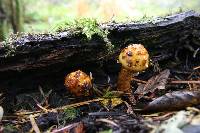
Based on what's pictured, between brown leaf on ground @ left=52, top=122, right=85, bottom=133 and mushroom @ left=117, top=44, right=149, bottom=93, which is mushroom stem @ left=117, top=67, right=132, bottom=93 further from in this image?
brown leaf on ground @ left=52, top=122, right=85, bottom=133

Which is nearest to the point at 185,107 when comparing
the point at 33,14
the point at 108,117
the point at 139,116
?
the point at 139,116

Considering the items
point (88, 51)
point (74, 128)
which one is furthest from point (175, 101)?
point (88, 51)

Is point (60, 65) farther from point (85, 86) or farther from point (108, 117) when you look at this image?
point (108, 117)

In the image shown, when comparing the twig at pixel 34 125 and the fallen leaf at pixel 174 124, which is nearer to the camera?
the fallen leaf at pixel 174 124

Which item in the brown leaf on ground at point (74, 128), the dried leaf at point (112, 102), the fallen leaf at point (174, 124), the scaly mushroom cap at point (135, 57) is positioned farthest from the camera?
the dried leaf at point (112, 102)

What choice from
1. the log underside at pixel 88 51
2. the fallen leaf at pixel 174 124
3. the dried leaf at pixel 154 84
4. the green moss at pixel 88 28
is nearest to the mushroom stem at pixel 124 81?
the dried leaf at pixel 154 84

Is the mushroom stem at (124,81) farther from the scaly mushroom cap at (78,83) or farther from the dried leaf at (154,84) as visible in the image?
the scaly mushroom cap at (78,83)
